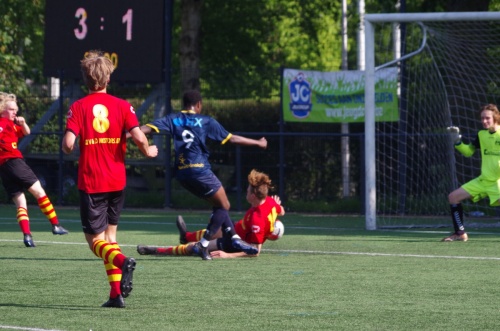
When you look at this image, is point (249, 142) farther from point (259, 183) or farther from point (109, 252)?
point (109, 252)

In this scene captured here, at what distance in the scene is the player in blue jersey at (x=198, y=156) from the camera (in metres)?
12.5

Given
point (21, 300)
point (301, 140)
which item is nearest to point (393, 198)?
point (301, 140)

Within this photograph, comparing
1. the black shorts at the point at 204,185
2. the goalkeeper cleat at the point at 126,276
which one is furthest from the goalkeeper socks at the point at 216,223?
the goalkeeper cleat at the point at 126,276

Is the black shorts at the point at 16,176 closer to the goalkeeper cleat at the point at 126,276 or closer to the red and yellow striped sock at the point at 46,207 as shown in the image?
the red and yellow striped sock at the point at 46,207

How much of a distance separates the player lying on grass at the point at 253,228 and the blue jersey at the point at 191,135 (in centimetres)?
57

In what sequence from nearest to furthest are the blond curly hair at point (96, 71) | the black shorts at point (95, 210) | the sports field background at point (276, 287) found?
the sports field background at point (276, 287) → the blond curly hair at point (96, 71) → the black shorts at point (95, 210)

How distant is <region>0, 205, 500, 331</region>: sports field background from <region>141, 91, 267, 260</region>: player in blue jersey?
258 millimetres

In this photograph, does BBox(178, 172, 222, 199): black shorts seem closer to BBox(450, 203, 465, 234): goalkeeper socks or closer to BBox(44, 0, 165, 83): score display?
BBox(450, 203, 465, 234): goalkeeper socks

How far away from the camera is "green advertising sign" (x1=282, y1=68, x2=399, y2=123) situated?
22.9 m

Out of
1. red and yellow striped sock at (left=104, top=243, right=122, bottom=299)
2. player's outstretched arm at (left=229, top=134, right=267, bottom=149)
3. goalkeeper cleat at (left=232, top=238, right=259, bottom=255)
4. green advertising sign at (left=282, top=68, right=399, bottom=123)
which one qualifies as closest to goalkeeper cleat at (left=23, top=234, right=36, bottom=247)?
goalkeeper cleat at (left=232, top=238, right=259, bottom=255)

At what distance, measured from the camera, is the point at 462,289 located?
388 inches

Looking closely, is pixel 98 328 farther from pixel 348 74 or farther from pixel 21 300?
pixel 348 74

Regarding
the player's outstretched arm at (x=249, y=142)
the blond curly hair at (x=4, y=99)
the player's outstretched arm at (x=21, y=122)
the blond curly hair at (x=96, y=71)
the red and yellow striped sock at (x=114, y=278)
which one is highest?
the blond curly hair at (x=4, y=99)

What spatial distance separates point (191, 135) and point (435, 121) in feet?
31.8
